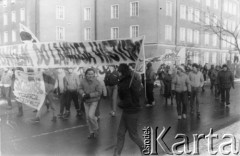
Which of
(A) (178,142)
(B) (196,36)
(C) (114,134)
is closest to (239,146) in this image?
(A) (178,142)

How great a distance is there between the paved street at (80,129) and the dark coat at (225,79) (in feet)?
1.04

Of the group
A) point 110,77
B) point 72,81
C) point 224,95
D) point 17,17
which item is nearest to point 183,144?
point 110,77

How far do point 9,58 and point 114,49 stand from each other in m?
2.07

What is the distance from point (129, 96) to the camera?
523cm

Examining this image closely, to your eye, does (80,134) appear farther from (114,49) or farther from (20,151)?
(114,49)

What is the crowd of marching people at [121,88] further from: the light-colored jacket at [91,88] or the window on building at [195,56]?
the window on building at [195,56]

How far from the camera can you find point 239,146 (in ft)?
18.0

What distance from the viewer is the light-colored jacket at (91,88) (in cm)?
645

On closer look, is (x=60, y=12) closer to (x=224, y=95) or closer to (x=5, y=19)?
(x=5, y=19)

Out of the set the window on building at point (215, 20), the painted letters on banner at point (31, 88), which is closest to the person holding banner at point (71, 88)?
the painted letters on banner at point (31, 88)

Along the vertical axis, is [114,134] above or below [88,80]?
below

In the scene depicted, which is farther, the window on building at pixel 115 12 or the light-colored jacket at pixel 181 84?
the light-colored jacket at pixel 181 84

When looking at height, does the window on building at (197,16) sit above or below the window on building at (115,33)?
above

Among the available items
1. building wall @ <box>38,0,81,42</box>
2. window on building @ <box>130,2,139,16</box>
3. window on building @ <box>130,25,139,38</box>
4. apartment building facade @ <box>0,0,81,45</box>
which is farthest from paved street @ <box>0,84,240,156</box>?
building wall @ <box>38,0,81,42</box>
